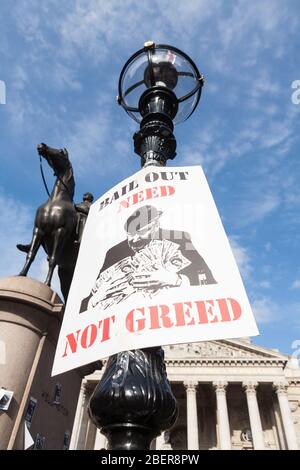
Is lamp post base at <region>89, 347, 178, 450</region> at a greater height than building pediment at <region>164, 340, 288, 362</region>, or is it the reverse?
building pediment at <region>164, 340, 288, 362</region>

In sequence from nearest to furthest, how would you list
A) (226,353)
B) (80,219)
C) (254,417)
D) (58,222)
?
(58,222) < (80,219) < (254,417) < (226,353)

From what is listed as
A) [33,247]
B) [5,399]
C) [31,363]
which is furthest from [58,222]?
[5,399]

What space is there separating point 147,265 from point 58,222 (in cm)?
267

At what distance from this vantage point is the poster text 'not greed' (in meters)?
1.78

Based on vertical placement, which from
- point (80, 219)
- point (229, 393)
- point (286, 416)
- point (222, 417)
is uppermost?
point (229, 393)

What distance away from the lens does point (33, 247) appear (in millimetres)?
4449

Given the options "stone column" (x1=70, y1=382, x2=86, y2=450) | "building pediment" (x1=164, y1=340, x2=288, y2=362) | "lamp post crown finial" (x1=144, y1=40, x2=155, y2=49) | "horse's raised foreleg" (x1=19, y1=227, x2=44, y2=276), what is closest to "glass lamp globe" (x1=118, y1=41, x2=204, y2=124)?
"lamp post crown finial" (x1=144, y1=40, x2=155, y2=49)

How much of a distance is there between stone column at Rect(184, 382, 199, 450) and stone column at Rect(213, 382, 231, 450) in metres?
2.19

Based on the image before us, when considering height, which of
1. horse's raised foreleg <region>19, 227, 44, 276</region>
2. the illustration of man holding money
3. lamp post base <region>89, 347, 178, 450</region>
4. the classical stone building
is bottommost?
lamp post base <region>89, 347, 178, 450</region>

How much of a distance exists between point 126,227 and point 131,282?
56cm

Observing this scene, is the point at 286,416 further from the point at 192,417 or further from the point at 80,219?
the point at 80,219

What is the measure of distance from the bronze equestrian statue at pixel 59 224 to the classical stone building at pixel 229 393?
110 ft

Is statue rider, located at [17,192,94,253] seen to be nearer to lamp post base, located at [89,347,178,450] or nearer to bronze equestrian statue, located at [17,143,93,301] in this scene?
bronze equestrian statue, located at [17,143,93,301]
